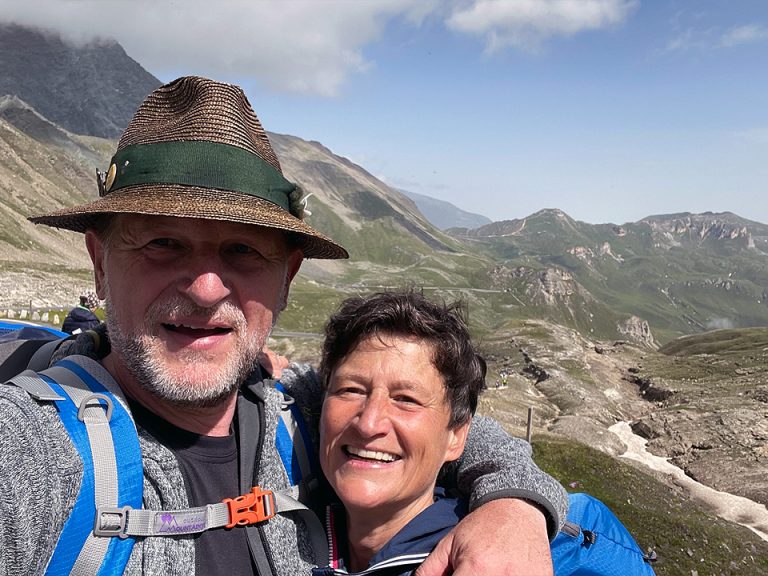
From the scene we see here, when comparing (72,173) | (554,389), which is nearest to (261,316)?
(554,389)

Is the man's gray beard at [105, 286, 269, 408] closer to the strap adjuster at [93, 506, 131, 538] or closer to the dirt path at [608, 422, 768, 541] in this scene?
the strap adjuster at [93, 506, 131, 538]

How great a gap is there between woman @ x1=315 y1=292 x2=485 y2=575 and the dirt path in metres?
37.7

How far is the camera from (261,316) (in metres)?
3.84

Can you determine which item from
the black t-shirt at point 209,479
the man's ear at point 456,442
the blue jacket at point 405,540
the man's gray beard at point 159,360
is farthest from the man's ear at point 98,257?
the man's ear at point 456,442

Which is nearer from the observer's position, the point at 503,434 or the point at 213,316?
the point at 213,316

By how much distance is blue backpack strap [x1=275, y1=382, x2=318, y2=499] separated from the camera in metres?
4.00

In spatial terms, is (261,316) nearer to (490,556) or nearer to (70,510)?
(70,510)

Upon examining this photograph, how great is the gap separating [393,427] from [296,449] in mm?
891

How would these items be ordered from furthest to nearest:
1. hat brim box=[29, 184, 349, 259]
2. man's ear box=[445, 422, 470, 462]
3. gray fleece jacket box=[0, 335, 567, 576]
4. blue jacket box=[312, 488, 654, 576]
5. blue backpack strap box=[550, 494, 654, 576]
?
man's ear box=[445, 422, 470, 462], blue backpack strap box=[550, 494, 654, 576], blue jacket box=[312, 488, 654, 576], hat brim box=[29, 184, 349, 259], gray fleece jacket box=[0, 335, 567, 576]

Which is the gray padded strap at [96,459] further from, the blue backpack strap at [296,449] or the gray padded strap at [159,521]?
the blue backpack strap at [296,449]

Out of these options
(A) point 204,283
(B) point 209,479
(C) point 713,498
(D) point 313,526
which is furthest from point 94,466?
(C) point 713,498

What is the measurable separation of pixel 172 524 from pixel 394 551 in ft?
4.91

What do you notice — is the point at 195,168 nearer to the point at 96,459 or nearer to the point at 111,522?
the point at 96,459

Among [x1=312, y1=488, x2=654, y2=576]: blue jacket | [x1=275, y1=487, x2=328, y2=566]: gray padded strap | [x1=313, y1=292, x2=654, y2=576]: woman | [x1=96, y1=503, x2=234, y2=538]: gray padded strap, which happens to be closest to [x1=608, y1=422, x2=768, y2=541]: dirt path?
[x1=312, y1=488, x2=654, y2=576]: blue jacket
